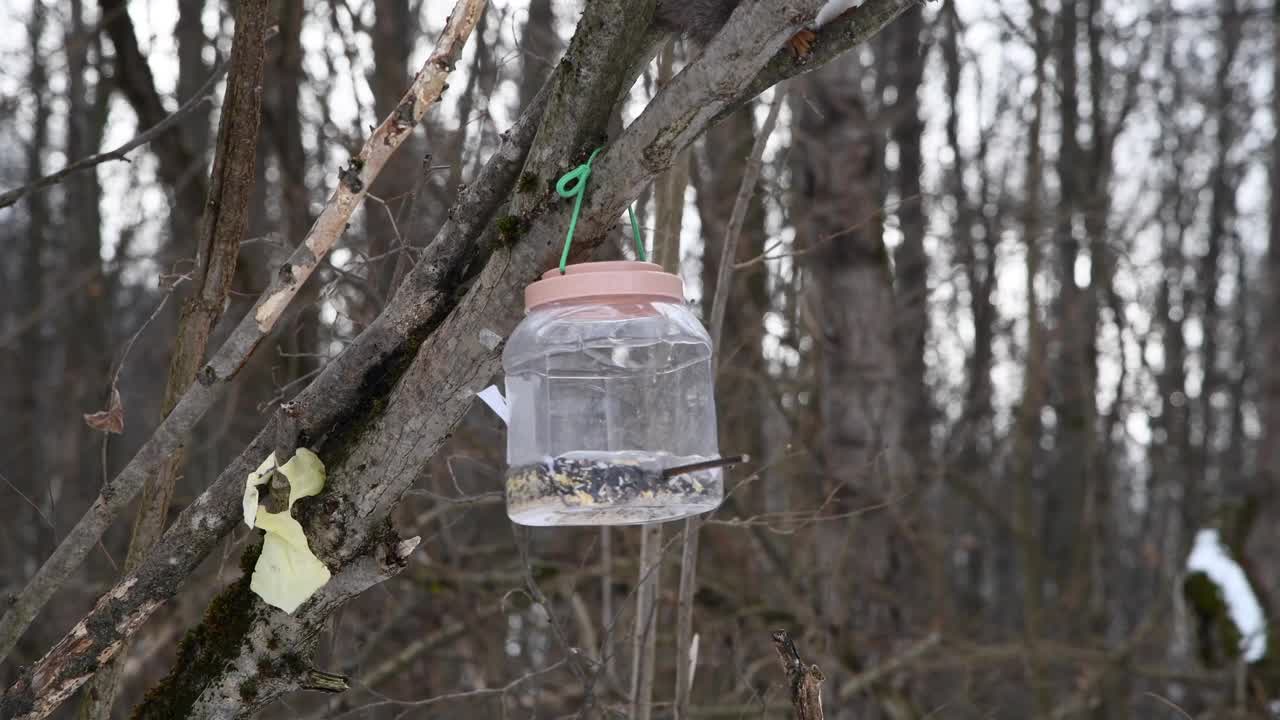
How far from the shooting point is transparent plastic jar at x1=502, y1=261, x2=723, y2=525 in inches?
77.8

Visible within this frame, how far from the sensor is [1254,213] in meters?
16.3

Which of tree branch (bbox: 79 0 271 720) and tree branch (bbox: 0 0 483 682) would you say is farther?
tree branch (bbox: 79 0 271 720)

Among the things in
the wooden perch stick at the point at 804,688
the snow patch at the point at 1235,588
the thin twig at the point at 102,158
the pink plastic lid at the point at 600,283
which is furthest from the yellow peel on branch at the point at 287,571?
the snow patch at the point at 1235,588

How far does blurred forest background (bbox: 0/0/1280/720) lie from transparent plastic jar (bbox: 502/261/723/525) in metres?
0.73

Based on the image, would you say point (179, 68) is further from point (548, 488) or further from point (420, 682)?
point (548, 488)

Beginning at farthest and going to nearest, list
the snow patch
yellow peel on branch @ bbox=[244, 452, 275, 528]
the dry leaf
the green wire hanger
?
the snow patch, the dry leaf, yellow peel on branch @ bbox=[244, 452, 275, 528], the green wire hanger

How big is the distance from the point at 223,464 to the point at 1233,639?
607 centimetres

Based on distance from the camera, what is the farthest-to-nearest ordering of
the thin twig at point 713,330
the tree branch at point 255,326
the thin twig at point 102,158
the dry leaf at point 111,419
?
1. the thin twig at point 713,330
2. the thin twig at point 102,158
3. the dry leaf at point 111,419
4. the tree branch at point 255,326

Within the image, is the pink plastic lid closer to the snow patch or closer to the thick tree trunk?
the thick tree trunk

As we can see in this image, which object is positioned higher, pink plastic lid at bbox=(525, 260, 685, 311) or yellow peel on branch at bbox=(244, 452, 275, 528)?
pink plastic lid at bbox=(525, 260, 685, 311)

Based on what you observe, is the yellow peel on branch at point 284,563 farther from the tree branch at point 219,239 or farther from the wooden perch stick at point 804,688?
the wooden perch stick at point 804,688

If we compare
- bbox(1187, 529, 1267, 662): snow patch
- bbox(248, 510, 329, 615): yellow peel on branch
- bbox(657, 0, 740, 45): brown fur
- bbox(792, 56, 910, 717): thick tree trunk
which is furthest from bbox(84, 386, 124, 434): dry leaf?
bbox(1187, 529, 1267, 662): snow patch

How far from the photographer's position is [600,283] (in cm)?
189

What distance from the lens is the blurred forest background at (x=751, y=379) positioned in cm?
455
